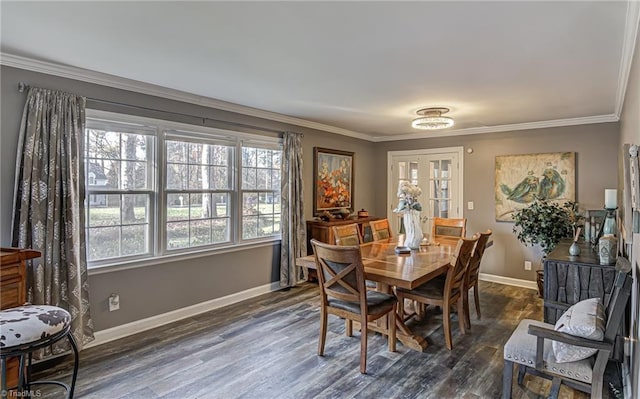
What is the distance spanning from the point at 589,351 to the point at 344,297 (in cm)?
154

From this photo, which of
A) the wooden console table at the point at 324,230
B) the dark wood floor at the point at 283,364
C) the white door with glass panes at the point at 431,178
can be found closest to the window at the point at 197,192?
the dark wood floor at the point at 283,364

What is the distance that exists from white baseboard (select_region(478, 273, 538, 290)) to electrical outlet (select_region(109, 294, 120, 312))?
4965mm

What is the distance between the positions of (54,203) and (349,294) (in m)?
2.47

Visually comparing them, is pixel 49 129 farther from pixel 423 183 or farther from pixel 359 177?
pixel 423 183

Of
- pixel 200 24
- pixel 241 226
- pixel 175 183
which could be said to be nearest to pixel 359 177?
pixel 241 226

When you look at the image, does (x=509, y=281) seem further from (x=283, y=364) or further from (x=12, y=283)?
(x=12, y=283)

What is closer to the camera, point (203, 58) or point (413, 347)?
point (203, 58)

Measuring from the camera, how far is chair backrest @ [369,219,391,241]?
444cm

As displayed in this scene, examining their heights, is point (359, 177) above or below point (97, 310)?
above

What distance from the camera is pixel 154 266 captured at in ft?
11.8

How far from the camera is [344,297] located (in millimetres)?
2754

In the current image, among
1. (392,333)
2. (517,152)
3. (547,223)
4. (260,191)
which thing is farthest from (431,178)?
(392,333)

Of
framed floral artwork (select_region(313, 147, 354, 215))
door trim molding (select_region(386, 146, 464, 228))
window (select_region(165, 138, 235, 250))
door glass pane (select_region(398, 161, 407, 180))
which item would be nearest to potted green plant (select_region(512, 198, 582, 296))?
door trim molding (select_region(386, 146, 464, 228))

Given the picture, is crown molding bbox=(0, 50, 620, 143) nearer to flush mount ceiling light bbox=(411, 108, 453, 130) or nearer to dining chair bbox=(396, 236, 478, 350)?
flush mount ceiling light bbox=(411, 108, 453, 130)
